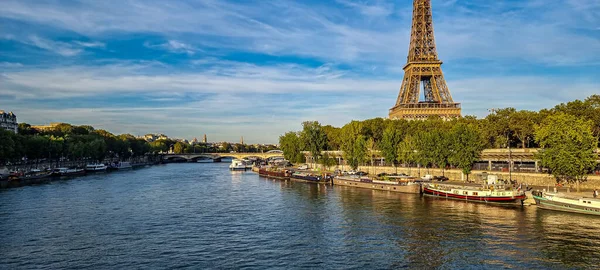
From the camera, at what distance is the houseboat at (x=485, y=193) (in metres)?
47.8

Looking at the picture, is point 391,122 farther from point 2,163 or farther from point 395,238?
point 2,163

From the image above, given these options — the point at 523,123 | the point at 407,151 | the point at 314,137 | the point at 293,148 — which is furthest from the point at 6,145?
the point at 523,123

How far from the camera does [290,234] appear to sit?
35.9m

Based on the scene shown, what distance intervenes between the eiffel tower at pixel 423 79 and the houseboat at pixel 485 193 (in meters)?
55.4

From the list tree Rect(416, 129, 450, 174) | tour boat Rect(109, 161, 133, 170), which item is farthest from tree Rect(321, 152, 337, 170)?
tour boat Rect(109, 161, 133, 170)

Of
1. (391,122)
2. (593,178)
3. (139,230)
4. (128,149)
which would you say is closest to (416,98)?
(391,122)

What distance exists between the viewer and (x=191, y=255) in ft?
97.1

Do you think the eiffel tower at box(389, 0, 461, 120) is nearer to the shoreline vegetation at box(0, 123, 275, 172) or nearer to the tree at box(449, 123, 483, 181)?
the tree at box(449, 123, 483, 181)

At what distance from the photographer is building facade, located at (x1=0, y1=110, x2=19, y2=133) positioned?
496 feet

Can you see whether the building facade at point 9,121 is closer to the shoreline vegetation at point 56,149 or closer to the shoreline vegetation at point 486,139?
the shoreline vegetation at point 56,149

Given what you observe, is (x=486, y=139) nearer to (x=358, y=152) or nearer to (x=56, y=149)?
(x=358, y=152)

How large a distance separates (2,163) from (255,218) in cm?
8251

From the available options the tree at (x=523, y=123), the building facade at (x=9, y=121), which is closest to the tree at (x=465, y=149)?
the tree at (x=523, y=123)

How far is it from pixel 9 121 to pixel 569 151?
561 ft
